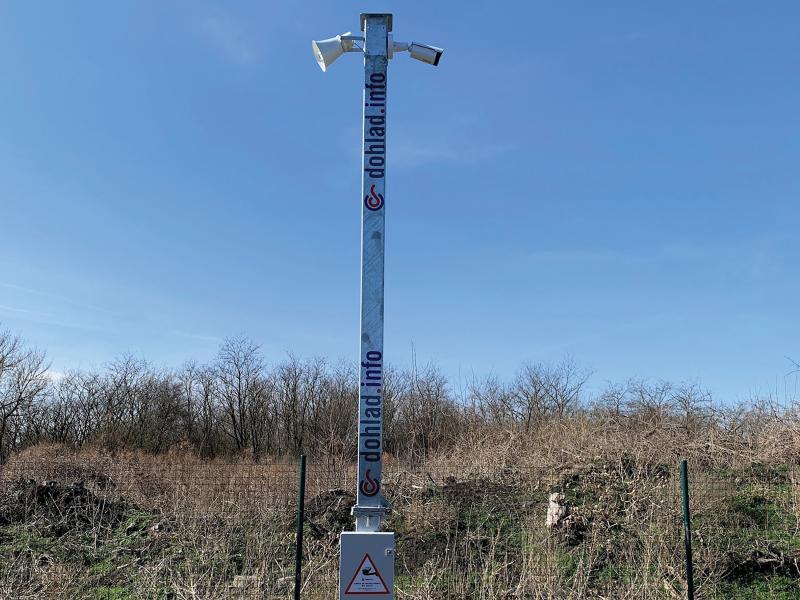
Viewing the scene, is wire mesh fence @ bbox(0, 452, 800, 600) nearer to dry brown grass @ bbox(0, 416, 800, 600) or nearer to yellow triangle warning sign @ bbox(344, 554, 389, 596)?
dry brown grass @ bbox(0, 416, 800, 600)

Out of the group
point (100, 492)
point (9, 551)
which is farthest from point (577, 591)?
point (100, 492)

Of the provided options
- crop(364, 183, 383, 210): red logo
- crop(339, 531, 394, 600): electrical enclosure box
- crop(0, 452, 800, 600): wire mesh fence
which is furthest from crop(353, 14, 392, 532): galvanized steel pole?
crop(0, 452, 800, 600): wire mesh fence

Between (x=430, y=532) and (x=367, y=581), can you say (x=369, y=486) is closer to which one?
(x=367, y=581)

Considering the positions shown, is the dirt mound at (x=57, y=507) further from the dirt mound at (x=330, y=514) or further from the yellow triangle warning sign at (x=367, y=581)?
the yellow triangle warning sign at (x=367, y=581)

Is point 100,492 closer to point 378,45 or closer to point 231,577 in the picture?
point 231,577

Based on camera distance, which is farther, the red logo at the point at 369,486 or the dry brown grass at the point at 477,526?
the dry brown grass at the point at 477,526

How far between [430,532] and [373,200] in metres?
7.04

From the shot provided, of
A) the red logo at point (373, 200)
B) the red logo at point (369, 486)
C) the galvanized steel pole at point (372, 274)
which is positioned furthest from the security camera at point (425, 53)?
the red logo at point (369, 486)

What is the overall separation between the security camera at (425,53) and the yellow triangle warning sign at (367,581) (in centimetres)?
385

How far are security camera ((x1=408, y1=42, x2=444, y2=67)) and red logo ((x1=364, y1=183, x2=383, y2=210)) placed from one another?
1152mm

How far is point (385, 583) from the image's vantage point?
4770 mm

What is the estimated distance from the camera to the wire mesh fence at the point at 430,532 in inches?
341

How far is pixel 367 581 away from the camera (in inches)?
188

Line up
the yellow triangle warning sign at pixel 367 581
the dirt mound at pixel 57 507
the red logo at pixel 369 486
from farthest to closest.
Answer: the dirt mound at pixel 57 507 → the red logo at pixel 369 486 → the yellow triangle warning sign at pixel 367 581
